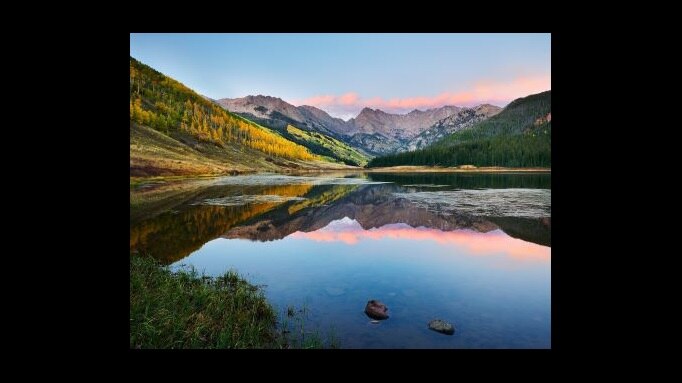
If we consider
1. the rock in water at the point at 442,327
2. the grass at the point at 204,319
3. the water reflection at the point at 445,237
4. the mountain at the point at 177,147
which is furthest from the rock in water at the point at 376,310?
the mountain at the point at 177,147

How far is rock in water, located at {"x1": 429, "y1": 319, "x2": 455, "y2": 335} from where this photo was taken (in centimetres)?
1057

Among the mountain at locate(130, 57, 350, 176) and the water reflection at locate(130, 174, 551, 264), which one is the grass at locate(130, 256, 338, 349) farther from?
the mountain at locate(130, 57, 350, 176)

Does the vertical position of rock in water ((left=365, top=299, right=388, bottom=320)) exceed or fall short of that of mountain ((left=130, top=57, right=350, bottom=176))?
it falls short

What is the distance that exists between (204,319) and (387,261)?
11764mm

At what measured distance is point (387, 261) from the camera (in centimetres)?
1970

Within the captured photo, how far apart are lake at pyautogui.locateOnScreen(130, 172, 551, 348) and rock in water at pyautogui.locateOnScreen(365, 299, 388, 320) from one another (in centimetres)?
28

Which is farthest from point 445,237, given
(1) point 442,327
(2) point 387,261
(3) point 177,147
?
(3) point 177,147

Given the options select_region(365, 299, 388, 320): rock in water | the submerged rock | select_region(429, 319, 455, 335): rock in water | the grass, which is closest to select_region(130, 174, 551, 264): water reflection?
the grass

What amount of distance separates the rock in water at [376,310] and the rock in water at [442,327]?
5.13 ft

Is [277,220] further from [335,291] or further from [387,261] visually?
Answer: [335,291]

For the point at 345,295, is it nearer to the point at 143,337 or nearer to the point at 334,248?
the point at 143,337
